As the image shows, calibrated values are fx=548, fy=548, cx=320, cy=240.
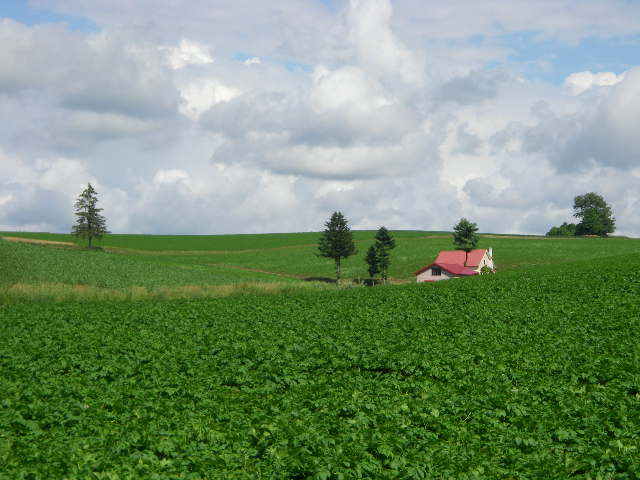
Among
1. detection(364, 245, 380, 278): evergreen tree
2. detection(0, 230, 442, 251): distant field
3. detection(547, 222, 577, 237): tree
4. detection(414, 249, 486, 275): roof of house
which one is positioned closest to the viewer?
detection(414, 249, 486, 275): roof of house

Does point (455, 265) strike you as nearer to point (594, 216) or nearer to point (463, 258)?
point (463, 258)

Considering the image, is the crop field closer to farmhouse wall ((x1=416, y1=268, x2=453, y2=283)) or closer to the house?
the house

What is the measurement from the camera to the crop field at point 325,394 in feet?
36.0

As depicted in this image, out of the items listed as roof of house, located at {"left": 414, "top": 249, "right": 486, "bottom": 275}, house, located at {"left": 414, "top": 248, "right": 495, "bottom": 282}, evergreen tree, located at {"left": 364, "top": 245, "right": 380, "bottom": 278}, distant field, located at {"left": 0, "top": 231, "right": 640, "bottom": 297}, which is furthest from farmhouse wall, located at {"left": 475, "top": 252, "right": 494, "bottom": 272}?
evergreen tree, located at {"left": 364, "top": 245, "right": 380, "bottom": 278}

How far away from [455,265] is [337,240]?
18.9 m

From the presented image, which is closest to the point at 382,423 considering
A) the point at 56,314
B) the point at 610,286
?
the point at 56,314

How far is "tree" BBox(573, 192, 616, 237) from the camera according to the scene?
513ft

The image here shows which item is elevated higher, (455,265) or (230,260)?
(455,265)

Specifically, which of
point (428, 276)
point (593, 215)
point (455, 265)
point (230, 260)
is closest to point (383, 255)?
point (428, 276)

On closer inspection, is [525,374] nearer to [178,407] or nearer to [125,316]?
[178,407]

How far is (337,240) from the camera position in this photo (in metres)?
88.2

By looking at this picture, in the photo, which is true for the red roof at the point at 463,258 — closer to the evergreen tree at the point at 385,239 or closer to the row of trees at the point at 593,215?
the evergreen tree at the point at 385,239

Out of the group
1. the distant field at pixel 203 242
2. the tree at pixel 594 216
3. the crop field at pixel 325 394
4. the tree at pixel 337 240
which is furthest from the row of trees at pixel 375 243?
the tree at pixel 594 216

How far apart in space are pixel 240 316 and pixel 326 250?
58.2 m
